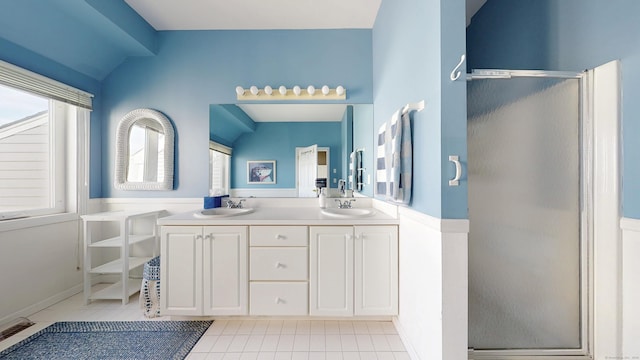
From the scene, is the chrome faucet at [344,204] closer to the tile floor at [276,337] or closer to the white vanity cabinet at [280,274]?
the white vanity cabinet at [280,274]

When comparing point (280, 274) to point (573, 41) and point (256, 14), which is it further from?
point (573, 41)

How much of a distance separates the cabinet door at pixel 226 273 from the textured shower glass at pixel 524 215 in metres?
1.48

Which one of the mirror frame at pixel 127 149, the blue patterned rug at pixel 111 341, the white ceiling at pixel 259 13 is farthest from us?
the mirror frame at pixel 127 149

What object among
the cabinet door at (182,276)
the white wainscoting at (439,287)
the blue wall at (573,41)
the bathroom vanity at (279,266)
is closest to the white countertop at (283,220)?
the bathroom vanity at (279,266)

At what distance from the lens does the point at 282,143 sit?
2.54 m

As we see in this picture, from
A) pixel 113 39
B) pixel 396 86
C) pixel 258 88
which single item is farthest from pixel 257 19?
pixel 396 86

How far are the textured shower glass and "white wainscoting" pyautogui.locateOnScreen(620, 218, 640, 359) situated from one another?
200 millimetres

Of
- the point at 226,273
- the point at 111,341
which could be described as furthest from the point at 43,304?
the point at 226,273

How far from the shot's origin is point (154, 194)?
2.69m

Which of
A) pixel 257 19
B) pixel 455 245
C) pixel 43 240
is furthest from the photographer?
pixel 257 19

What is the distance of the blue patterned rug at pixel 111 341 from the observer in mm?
1688

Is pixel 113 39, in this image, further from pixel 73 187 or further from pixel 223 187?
pixel 223 187

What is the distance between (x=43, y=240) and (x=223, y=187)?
1.46m

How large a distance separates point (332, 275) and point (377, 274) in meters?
0.32
